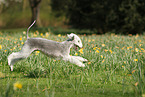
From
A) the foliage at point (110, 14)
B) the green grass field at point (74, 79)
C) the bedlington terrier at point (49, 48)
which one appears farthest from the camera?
the foliage at point (110, 14)

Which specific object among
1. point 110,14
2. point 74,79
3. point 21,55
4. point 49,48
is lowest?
point 74,79

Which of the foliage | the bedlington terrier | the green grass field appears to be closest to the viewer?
the green grass field

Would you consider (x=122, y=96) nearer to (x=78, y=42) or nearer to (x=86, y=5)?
(x=78, y=42)

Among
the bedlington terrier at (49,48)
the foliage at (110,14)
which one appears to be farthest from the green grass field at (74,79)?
the foliage at (110,14)

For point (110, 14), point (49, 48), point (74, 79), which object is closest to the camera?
point (49, 48)

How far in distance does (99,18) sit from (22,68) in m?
11.0

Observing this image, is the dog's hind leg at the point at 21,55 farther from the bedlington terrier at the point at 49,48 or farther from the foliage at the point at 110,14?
the foliage at the point at 110,14

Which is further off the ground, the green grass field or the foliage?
the foliage

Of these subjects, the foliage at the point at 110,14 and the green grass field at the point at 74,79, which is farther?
the foliage at the point at 110,14

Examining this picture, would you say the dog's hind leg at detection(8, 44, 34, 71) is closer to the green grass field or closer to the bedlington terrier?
the bedlington terrier

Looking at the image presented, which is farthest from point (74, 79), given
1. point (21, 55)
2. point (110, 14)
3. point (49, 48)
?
point (110, 14)

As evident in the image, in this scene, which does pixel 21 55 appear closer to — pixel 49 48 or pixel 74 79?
pixel 49 48

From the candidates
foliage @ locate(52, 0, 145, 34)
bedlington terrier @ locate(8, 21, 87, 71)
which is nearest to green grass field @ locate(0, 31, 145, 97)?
bedlington terrier @ locate(8, 21, 87, 71)

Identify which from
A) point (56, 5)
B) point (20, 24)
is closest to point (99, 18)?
point (56, 5)
